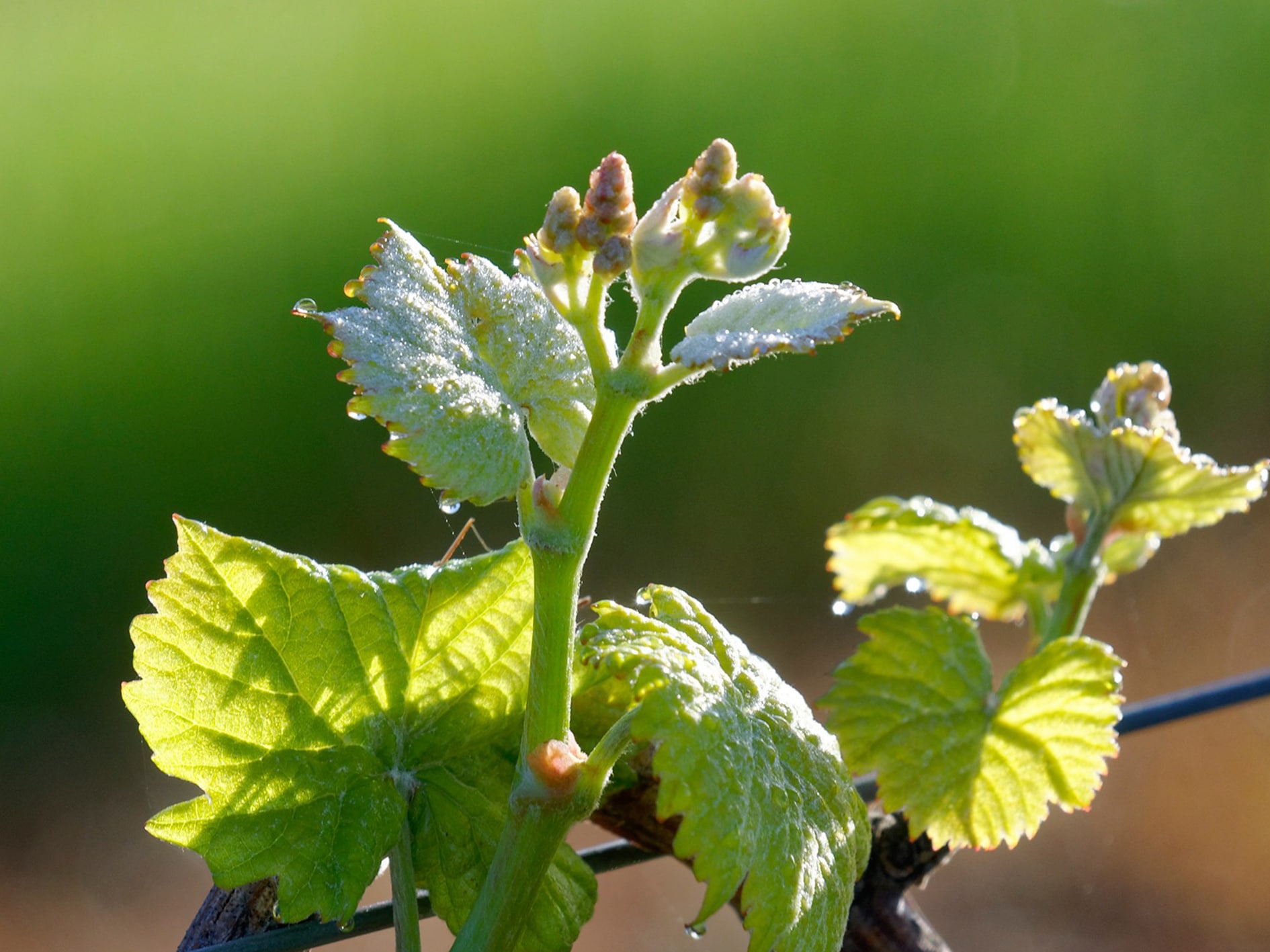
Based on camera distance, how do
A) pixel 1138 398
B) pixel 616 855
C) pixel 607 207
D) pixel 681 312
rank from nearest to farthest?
pixel 607 207, pixel 616 855, pixel 1138 398, pixel 681 312

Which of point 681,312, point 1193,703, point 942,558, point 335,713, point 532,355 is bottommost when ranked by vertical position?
point 681,312

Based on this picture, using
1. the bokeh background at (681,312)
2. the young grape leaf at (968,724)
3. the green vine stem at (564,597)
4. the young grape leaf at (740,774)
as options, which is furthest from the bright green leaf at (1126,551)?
the bokeh background at (681,312)

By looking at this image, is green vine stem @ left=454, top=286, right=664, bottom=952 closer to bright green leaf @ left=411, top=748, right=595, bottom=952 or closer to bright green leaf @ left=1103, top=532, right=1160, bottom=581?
bright green leaf @ left=411, top=748, right=595, bottom=952

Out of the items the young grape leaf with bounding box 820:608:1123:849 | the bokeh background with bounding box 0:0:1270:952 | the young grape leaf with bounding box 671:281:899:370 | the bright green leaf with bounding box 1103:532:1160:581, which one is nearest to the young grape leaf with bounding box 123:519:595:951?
the young grape leaf with bounding box 671:281:899:370

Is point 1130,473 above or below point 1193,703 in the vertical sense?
above

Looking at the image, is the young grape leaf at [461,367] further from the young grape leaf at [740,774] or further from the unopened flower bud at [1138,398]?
the unopened flower bud at [1138,398]

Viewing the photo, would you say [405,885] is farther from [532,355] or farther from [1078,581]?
[1078,581]

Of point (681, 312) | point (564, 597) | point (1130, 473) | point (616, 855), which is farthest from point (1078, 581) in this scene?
point (681, 312)
